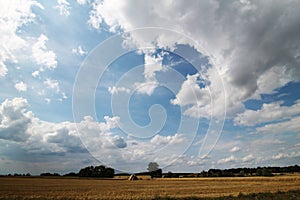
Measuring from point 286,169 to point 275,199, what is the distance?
138 meters

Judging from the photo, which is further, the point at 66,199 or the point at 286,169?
the point at 286,169

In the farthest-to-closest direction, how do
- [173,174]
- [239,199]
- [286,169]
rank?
[286,169] < [173,174] < [239,199]

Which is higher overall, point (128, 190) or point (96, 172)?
point (96, 172)

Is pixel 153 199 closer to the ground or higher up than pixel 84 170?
closer to the ground

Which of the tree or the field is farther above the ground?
the tree

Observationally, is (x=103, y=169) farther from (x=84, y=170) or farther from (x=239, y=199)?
(x=239, y=199)

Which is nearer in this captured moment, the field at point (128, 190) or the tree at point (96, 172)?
the field at point (128, 190)

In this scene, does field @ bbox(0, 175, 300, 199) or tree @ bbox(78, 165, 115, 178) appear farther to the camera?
tree @ bbox(78, 165, 115, 178)

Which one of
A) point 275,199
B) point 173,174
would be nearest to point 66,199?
point 275,199

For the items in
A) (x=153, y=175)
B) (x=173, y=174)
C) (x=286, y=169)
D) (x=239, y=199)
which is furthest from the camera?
(x=286, y=169)

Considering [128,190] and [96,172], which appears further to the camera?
[96,172]

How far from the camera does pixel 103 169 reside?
123000mm

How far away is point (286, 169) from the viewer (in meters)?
145

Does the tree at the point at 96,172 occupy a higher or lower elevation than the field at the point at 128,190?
higher
